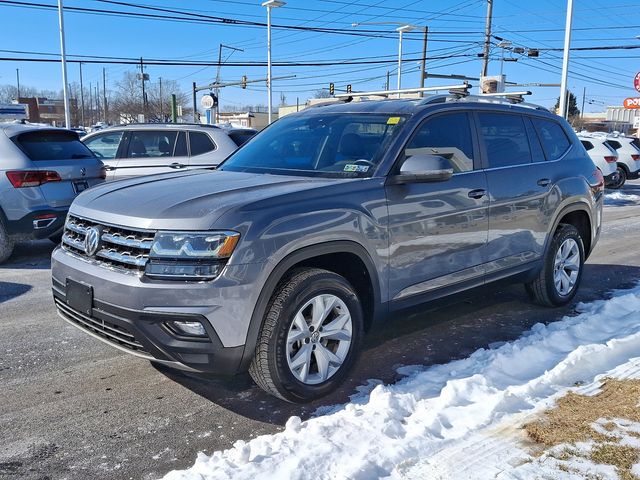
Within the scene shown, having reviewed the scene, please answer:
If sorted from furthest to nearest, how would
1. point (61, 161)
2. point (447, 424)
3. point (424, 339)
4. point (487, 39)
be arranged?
1. point (487, 39)
2. point (61, 161)
3. point (424, 339)
4. point (447, 424)

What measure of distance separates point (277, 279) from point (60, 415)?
5.01 ft

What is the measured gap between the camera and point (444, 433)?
321cm

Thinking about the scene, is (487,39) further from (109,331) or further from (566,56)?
(109,331)

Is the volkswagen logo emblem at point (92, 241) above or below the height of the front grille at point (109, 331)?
above

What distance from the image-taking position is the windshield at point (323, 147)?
4.12 metres

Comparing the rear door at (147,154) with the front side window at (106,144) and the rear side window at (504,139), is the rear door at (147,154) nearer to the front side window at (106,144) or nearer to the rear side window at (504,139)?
the front side window at (106,144)

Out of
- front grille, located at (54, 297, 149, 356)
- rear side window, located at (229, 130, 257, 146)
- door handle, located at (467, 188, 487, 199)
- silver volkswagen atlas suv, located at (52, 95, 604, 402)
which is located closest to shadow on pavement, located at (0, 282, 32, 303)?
silver volkswagen atlas suv, located at (52, 95, 604, 402)

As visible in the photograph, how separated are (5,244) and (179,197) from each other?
4.79 metres

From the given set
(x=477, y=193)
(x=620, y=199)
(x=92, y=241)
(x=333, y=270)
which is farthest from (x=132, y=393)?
(x=620, y=199)

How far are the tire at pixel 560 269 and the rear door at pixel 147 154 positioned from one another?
5715 millimetres

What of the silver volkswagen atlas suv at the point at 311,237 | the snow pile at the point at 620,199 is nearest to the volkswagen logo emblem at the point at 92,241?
the silver volkswagen atlas suv at the point at 311,237

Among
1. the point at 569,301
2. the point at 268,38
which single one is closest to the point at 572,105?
the point at 268,38

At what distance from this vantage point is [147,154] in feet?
30.8

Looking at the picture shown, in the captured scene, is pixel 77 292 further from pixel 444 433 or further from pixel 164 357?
pixel 444 433
